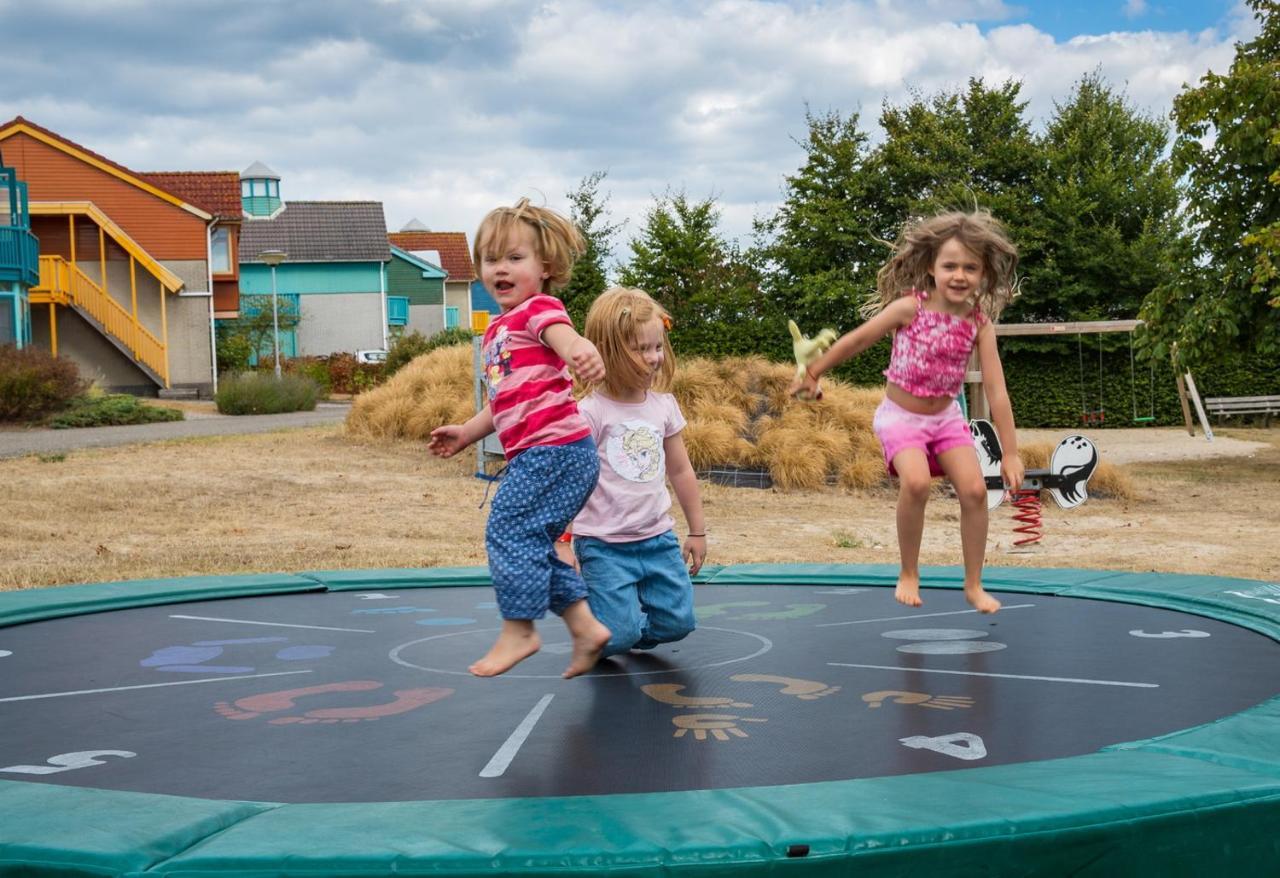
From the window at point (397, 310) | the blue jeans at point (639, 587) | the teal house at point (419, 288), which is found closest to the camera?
the blue jeans at point (639, 587)

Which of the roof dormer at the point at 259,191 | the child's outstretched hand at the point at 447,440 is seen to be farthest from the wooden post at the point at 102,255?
the child's outstretched hand at the point at 447,440

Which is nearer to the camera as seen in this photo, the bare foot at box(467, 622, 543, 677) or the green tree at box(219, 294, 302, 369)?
the bare foot at box(467, 622, 543, 677)

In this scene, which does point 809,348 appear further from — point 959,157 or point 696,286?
point 959,157

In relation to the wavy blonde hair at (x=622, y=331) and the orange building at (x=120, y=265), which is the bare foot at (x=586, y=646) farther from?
the orange building at (x=120, y=265)

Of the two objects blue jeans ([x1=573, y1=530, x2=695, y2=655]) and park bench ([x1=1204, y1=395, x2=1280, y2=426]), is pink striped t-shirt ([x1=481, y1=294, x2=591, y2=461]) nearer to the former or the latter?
blue jeans ([x1=573, y1=530, x2=695, y2=655])

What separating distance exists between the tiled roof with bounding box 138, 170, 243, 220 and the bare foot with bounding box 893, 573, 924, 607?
21864 millimetres

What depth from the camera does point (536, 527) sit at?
2.29 meters

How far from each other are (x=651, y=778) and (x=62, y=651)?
185 centimetres

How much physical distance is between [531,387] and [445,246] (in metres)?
37.9

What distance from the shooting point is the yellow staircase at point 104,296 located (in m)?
18.8

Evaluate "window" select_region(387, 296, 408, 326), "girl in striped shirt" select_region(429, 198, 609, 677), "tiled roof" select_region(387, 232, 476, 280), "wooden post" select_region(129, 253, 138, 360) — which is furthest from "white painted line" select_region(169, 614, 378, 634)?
"tiled roof" select_region(387, 232, 476, 280)

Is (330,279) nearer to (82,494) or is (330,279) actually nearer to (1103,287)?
(1103,287)

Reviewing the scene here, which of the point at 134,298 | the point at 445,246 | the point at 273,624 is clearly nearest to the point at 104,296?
the point at 134,298

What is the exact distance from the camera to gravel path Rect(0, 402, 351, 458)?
34.1ft
